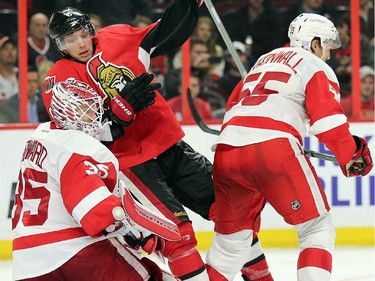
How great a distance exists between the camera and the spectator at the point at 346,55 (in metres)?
5.60

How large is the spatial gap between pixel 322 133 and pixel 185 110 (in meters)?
2.23

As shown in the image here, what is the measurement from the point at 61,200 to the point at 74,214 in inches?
2.8

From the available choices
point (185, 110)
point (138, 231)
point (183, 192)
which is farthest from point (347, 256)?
point (138, 231)

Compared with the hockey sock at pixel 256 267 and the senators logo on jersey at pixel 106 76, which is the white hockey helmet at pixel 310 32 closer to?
the senators logo on jersey at pixel 106 76

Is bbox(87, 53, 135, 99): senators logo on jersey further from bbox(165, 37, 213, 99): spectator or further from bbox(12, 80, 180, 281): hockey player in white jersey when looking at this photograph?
bbox(165, 37, 213, 99): spectator

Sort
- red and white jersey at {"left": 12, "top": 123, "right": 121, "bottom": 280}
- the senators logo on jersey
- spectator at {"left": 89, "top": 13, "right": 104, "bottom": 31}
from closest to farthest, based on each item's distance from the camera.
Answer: red and white jersey at {"left": 12, "top": 123, "right": 121, "bottom": 280}, the senators logo on jersey, spectator at {"left": 89, "top": 13, "right": 104, "bottom": 31}

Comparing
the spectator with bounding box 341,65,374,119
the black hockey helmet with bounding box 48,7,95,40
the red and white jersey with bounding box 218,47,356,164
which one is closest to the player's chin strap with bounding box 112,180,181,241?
the red and white jersey with bounding box 218,47,356,164

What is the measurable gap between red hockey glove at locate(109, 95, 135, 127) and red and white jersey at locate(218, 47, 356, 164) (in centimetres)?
36

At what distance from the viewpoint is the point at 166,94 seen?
5.50 metres

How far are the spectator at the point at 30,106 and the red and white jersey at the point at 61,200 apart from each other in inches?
99.6

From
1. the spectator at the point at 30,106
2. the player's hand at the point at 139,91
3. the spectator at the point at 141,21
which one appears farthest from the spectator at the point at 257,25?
the player's hand at the point at 139,91

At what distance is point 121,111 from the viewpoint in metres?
3.31

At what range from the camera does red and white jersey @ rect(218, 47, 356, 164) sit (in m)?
3.27

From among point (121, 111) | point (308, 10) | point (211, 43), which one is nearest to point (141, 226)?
point (121, 111)
